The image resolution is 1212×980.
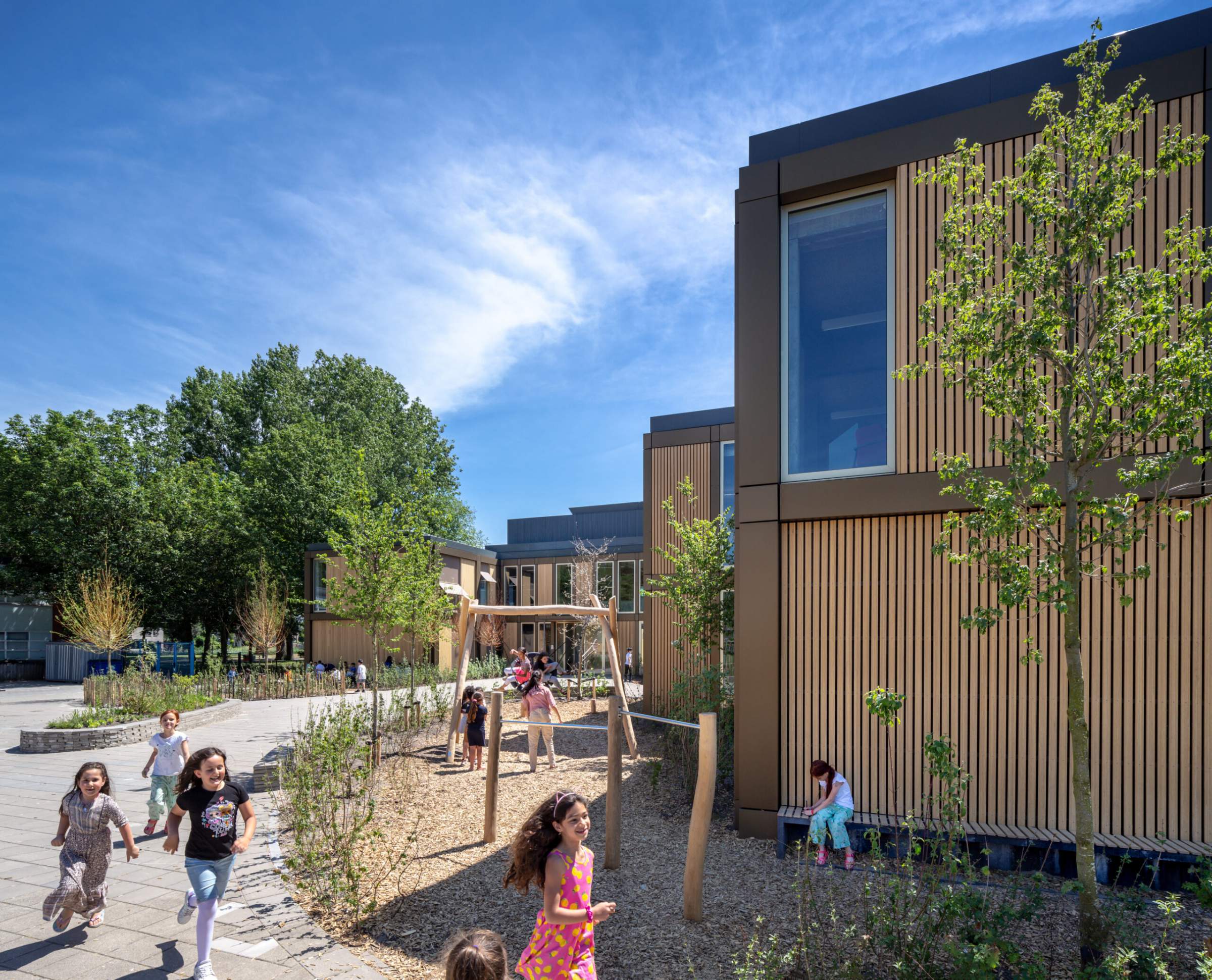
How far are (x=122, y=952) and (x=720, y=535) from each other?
9.50 m

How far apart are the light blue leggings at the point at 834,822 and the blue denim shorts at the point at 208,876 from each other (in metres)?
4.85

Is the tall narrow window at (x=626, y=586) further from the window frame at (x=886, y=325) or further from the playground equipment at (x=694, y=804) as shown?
the window frame at (x=886, y=325)

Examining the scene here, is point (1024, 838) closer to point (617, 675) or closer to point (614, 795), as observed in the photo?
point (614, 795)

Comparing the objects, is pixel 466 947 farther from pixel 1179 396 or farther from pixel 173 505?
pixel 173 505

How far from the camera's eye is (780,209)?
28.9 ft

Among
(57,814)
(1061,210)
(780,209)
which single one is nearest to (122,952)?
(57,814)

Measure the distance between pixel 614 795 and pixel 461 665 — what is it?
666cm

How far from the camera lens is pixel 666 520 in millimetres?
19281

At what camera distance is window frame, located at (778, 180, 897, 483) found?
8.13 metres

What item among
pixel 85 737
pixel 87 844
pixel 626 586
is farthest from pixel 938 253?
pixel 626 586

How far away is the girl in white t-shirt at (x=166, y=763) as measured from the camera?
26.4 ft

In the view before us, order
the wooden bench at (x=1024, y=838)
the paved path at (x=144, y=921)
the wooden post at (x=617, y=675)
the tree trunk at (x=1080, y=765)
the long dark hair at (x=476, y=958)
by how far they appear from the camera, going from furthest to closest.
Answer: the wooden post at (x=617, y=675)
the wooden bench at (x=1024, y=838)
the paved path at (x=144, y=921)
the tree trunk at (x=1080, y=765)
the long dark hair at (x=476, y=958)

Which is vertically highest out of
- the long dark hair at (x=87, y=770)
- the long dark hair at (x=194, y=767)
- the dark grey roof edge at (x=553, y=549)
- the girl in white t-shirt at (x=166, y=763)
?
the dark grey roof edge at (x=553, y=549)

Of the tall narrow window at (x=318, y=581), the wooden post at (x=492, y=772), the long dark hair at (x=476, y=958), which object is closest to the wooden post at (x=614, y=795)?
the wooden post at (x=492, y=772)
